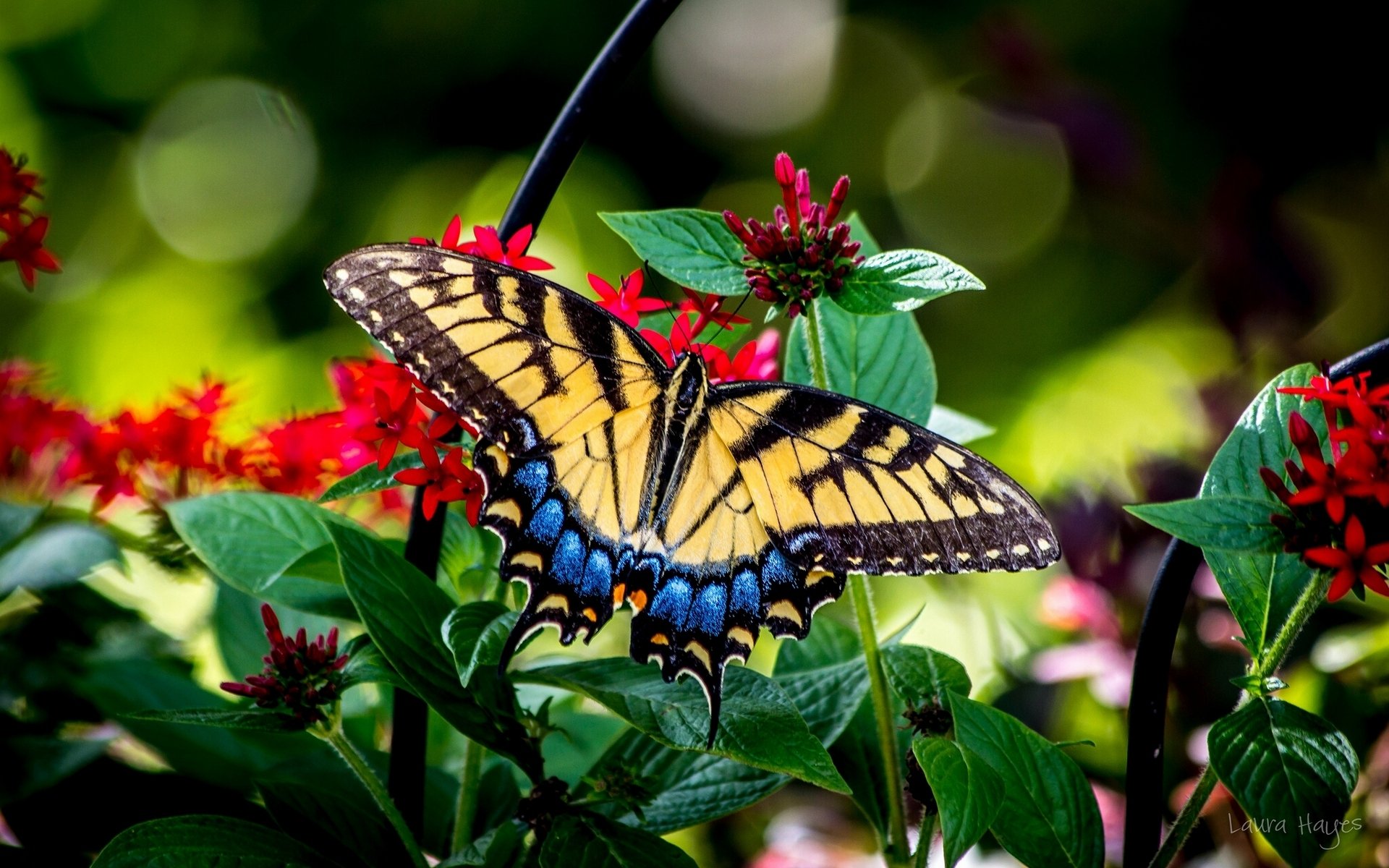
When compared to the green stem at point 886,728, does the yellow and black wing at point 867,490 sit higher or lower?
higher

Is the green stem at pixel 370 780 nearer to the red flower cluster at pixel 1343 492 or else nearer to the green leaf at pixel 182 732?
the green leaf at pixel 182 732

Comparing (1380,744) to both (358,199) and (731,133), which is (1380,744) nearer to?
(731,133)

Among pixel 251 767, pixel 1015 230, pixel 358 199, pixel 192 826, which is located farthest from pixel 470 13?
pixel 192 826

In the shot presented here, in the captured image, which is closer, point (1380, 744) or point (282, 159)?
point (1380, 744)

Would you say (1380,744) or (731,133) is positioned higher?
(731,133)

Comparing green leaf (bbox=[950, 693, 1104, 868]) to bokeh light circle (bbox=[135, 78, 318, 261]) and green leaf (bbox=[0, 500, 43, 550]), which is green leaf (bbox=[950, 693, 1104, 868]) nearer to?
green leaf (bbox=[0, 500, 43, 550])

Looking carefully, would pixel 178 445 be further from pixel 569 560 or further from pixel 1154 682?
pixel 1154 682

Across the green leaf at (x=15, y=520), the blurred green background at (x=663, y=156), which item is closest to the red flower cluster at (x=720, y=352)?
the green leaf at (x=15, y=520)
